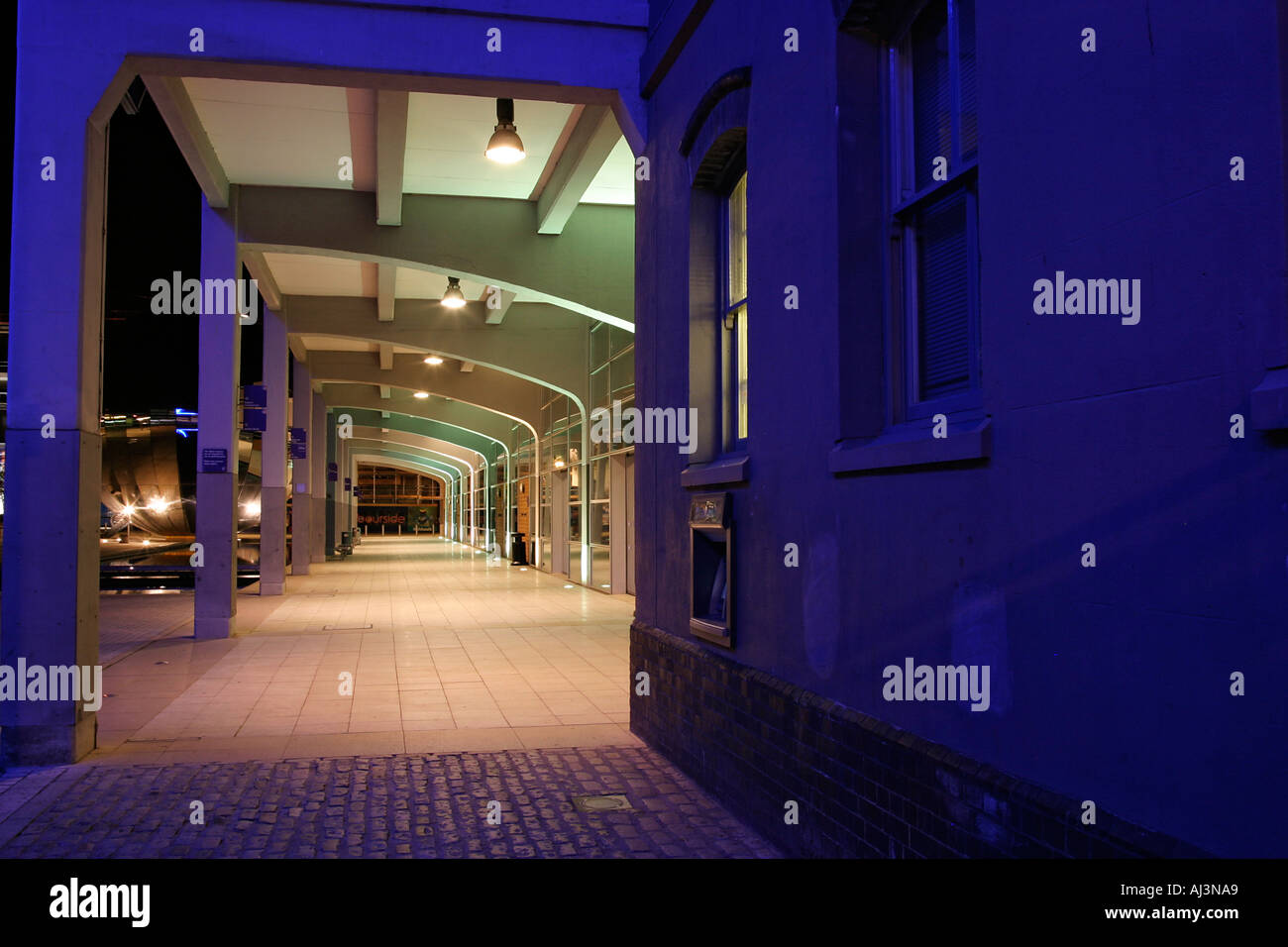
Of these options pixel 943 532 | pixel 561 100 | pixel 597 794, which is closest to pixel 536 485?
pixel 561 100

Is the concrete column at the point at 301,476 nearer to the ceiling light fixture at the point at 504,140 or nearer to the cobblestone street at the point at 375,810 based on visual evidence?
the ceiling light fixture at the point at 504,140

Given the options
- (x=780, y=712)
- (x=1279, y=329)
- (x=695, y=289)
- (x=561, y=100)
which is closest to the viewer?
(x=1279, y=329)

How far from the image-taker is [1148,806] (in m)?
2.77

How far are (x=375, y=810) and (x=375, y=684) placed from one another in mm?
4688

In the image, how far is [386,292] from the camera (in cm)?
1816

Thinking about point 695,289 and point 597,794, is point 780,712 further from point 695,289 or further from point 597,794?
point 695,289

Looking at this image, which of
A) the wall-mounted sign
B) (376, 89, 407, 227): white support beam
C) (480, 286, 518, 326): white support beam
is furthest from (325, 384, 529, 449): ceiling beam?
(376, 89, 407, 227): white support beam

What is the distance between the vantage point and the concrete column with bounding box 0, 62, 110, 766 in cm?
698

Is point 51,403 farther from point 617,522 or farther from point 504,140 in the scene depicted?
point 617,522

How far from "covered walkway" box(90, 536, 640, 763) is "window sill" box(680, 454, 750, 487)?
6.56ft
